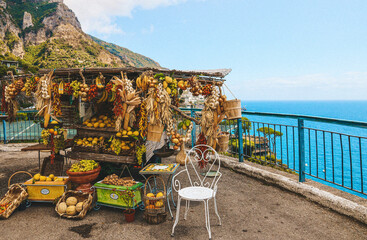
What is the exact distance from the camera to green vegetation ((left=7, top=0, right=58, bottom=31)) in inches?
4592

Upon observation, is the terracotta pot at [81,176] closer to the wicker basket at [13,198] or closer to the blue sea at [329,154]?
the wicker basket at [13,198]

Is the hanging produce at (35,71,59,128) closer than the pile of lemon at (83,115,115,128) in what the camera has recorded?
Yes

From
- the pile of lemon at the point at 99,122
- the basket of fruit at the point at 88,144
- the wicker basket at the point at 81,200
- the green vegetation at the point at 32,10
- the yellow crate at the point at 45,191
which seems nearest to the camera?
the wicker basket at the point at 81,200

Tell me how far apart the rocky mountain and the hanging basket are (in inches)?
3579

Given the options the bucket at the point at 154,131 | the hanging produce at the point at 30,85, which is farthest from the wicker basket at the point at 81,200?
the hanging produce at the point at 30,85

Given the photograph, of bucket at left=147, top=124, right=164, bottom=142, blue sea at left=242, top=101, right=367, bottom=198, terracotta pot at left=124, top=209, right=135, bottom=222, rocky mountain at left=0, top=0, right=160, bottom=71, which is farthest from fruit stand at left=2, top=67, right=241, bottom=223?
rocky mountain at left=0, top=0, right=160, bottom=71

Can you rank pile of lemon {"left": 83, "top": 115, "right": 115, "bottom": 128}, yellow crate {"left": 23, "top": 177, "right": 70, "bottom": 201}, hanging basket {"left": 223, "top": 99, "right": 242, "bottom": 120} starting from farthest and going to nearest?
pile of lemon {"left": 83, "top": 115, "right": 115, "bottom": 128} → hanging basket {"left": 223, "top": 99, "right": 242, "bottom": 120} → yellow crate {"left": 23, "top": 177, "right": 70, "bottom": 201}

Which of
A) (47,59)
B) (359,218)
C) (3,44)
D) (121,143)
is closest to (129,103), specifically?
(121,143)

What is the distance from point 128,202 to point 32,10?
536 feet

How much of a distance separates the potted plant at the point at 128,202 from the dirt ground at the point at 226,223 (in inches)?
3.9

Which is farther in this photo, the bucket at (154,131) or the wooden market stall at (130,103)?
the bucket at (154,131)

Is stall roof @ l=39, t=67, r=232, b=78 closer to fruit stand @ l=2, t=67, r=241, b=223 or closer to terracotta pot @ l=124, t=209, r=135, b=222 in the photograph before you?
fruit stand @ l=2, t=67, r=241, b=223

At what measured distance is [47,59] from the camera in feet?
296

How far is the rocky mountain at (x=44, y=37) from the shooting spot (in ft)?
310
